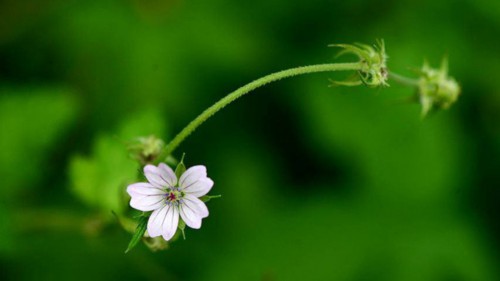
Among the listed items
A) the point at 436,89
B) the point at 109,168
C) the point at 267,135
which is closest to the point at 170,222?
the point at 109,168

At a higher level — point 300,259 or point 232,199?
point 232,199

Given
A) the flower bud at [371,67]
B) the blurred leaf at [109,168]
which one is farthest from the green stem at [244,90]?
the blurred leaf at [109,168]

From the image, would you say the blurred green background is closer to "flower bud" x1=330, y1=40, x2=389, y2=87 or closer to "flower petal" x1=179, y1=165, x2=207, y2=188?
"flower bud" x1=330, y1=40, x2=389, y2=87

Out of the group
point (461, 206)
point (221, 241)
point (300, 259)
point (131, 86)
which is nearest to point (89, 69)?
point (131, 86)

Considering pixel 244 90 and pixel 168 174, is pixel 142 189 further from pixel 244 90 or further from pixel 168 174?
pixel 244 90

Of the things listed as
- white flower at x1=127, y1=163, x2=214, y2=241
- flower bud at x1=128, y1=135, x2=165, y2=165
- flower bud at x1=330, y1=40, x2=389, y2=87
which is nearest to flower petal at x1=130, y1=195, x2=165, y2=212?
white flower at x1=127, y1=163, x2=214, y2=241

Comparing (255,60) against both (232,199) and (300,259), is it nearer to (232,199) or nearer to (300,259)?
(232,199)

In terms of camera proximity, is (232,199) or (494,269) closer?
(494,269)

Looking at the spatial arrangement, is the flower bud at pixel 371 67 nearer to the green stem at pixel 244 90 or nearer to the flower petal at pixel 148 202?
the green stem at pixel 244 90
